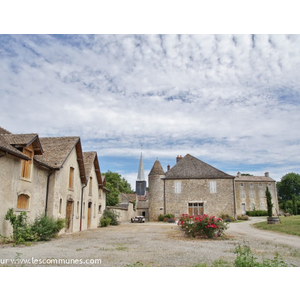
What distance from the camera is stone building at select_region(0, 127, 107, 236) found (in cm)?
1078

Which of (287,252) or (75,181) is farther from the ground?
(75,181)

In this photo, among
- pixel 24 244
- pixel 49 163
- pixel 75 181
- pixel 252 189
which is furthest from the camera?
A: pixel 252 189

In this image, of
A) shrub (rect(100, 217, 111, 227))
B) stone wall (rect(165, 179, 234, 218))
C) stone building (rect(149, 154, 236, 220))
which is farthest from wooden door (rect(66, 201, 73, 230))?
stone wall (rect(165, 179, 234, 218))

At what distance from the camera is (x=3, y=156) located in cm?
1037

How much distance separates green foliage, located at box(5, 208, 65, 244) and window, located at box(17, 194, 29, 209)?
54 cm

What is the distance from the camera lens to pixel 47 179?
14273 millimetres

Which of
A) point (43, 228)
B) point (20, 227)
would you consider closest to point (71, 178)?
point (43, 228)

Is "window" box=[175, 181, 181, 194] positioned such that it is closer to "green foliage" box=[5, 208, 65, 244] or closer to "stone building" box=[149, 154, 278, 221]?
"stone building" box=[149, 154, 278, 221]

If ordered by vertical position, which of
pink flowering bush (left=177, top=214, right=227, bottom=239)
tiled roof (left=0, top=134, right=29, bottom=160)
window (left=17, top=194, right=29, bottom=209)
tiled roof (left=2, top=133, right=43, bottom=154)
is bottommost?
pink flowering bush (left=177, top=214, right=227, bottom=239)

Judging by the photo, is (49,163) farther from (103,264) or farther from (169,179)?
(169,179)

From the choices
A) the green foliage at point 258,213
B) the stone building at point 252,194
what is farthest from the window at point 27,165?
the stone building at point 252,194

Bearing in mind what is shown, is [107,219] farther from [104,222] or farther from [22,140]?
[22,140]

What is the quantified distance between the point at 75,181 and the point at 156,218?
18045 mm

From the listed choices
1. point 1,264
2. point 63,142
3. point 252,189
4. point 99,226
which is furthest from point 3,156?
point 252,189
